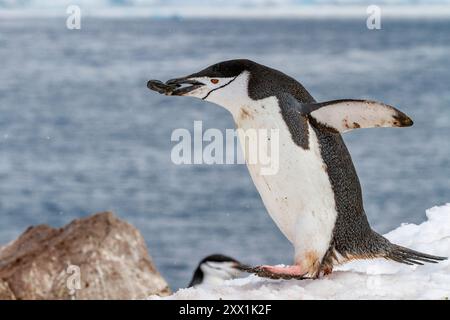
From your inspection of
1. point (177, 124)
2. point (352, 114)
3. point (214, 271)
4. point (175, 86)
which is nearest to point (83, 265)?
point (214, 271)

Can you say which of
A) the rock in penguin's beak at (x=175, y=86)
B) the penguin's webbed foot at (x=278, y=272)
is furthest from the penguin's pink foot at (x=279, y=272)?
the rock in penguin's beak at (x=175, y=86)

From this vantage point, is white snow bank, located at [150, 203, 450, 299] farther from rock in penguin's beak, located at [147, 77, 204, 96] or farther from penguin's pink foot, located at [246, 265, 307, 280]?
rock in penguin's beak, located at [147, 77, 204, 96]

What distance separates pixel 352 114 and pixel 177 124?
23.3 meters

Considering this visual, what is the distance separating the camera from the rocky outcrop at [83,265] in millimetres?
4391

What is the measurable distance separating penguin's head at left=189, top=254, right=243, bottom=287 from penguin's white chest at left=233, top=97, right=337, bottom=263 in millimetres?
2641

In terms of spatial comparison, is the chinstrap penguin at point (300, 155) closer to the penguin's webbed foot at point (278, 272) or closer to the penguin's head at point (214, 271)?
the penguin's webbed foot at point (278, 272)

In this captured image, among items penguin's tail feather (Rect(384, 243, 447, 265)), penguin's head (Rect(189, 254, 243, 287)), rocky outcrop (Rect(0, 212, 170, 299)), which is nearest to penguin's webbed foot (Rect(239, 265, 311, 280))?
penguin's tail feather (Rect(384, 243, 447, 265))

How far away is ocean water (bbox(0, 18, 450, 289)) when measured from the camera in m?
19.5

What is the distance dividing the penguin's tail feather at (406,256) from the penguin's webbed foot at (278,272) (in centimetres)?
33

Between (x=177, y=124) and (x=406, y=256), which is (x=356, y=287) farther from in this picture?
(x=177, y=124)
